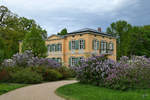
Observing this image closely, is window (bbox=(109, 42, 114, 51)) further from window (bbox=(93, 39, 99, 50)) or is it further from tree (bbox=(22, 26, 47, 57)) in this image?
tree (bbox=(22, 26, 47, 57))

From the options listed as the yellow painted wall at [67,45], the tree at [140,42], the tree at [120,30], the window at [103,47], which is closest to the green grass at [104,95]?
the yellow painted wall at [67,45]

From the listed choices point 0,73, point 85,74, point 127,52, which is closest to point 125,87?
point 85,74

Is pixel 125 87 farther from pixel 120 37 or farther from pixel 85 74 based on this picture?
pixel 120 37

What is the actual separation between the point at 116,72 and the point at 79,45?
17914 mm

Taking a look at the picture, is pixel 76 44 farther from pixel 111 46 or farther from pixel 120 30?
pixel 120 30

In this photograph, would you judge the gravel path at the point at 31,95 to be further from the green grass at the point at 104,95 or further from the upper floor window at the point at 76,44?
the upper floor window at the point at 76,44

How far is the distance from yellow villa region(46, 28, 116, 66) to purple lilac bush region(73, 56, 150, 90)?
43.1 ft

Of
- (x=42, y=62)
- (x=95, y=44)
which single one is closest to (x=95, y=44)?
(x=95, y=44)

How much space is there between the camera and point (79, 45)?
92.9 feet

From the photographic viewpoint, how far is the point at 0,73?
13680 millimetres

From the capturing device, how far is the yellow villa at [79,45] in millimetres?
27270

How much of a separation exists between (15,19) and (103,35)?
64.3 feet

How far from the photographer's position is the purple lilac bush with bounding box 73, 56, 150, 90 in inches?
396

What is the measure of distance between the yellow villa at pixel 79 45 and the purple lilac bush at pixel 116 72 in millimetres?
13152
